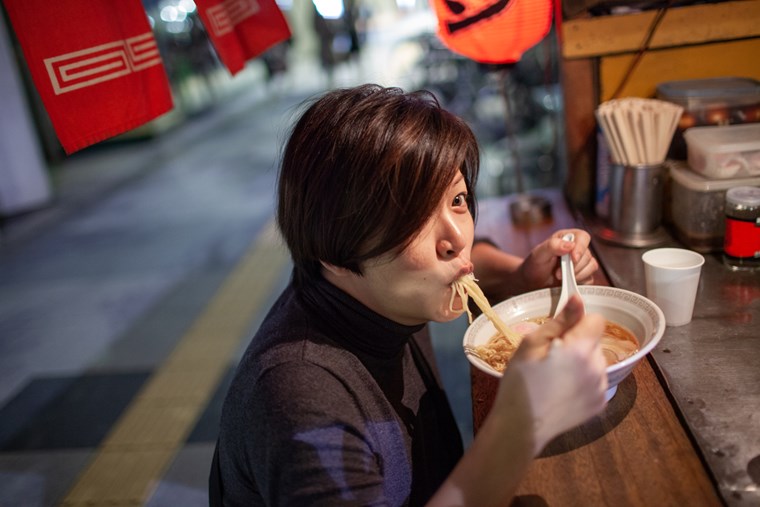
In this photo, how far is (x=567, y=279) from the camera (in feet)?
6.70

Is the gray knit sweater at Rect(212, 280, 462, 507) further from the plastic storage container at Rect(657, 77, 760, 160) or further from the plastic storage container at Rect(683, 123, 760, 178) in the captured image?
the plastic storage container at Rect(657, 77, 760, 160)

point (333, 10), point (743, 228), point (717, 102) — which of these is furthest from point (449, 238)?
point (333, 10)

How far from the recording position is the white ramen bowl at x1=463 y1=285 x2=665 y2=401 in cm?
154

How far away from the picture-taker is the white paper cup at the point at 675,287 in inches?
75.9

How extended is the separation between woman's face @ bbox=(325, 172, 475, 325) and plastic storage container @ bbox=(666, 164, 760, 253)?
4.42 ft

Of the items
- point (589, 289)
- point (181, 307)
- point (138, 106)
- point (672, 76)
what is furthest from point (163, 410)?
point (672, 76)

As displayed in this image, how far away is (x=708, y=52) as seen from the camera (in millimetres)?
2939

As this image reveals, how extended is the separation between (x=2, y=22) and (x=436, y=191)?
10516 mm

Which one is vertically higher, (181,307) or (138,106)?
(138,106)

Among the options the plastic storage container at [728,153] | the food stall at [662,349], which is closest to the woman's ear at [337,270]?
the food stall at [662,349]

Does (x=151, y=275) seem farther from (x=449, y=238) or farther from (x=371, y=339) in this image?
(x=449, y=238)

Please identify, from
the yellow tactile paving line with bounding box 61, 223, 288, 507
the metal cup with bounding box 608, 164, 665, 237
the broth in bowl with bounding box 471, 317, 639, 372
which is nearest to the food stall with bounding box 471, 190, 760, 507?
the broth in bowl with bounding box 471, 317, 639, 372

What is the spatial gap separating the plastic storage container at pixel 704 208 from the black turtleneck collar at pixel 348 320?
58.0 inches

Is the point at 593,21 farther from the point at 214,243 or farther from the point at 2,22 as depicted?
the point at 2,22
